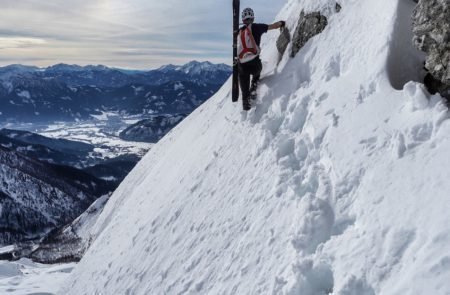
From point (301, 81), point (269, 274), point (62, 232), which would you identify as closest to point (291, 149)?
point (301, 81)

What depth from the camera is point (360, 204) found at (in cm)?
848

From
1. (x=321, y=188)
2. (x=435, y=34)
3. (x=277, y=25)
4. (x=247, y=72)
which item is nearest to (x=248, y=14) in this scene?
(x=247, y=72)

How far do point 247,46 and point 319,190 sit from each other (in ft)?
23.3

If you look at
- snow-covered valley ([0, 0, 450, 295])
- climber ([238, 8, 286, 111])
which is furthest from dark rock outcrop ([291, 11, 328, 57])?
climber ([238, 8, 286, 111])

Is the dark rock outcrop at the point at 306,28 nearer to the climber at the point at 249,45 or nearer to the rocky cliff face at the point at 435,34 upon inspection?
the climber at the point at 249,45

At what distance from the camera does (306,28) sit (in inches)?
615

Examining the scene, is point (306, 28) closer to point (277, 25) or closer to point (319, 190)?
point (277, 25)

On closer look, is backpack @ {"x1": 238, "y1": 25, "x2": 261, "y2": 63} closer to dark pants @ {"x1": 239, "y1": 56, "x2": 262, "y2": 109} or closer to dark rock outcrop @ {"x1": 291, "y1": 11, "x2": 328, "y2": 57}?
dark pants @ {"x1": 239, "y1": 56, "x2": 262, "y2": 109}

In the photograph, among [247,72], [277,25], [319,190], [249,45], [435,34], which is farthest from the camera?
[277,25]

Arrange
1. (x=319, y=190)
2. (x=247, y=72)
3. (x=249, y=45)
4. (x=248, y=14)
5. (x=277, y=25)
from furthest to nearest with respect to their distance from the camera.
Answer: (x=277, y=25) < (x=247, y=72) < (x=249, y=45) < (x=248, y=14) < (x=319, y=190)

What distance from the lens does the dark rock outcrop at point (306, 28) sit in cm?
1508

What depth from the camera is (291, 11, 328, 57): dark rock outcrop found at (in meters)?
15.1

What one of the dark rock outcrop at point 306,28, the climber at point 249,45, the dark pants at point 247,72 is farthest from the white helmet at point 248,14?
the dark rock outcrop at point 306,28

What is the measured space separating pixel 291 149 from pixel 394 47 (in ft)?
12.5
